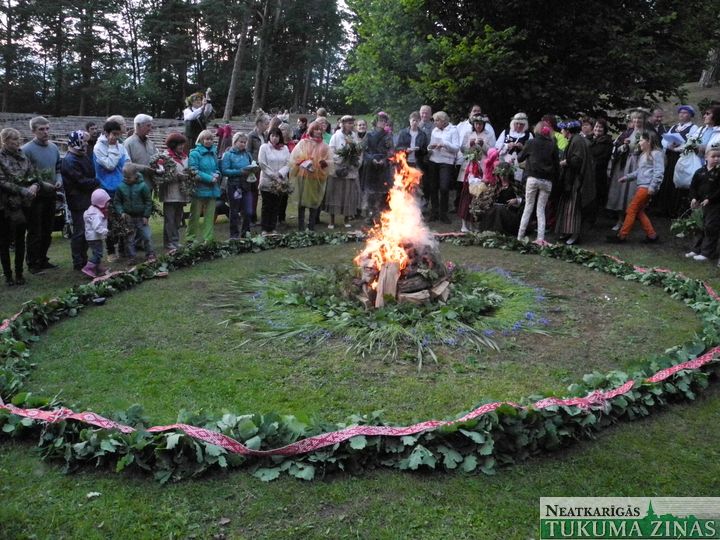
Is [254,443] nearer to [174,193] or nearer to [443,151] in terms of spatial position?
[174,193]

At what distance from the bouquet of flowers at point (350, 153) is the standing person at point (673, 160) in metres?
6.12

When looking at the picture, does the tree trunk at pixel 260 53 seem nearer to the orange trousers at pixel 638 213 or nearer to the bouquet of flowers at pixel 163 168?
the bouquet of flowers at pixel 163 168

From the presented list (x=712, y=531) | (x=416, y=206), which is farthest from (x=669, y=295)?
(x=712, y=531)

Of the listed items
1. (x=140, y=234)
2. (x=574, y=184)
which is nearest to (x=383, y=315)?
(x=140, y=234)

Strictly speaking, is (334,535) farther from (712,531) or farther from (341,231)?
(341,231)

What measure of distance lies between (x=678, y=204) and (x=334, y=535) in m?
11.8

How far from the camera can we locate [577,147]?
1105 centimetres

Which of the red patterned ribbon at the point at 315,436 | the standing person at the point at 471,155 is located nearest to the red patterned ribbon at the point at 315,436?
the red patterned ribbon at the point at 315,436

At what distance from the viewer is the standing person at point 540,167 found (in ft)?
35.3

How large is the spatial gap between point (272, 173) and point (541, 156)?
509 centimetres

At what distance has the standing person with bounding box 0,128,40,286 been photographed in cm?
849

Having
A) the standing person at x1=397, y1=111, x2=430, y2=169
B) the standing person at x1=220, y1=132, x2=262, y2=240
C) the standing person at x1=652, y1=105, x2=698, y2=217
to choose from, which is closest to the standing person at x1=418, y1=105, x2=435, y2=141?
the standing person at x1=397, y1=111, x2=430, y2=169

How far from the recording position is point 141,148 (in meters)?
10.2

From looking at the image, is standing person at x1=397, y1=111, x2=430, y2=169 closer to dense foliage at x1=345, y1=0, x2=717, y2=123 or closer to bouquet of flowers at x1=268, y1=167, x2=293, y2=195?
dense foliage at x1=345, y1=0, x2=717, y2=123
